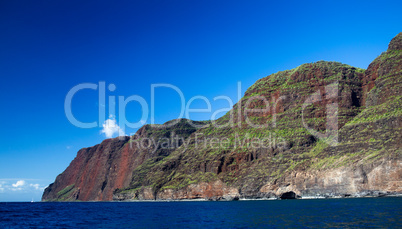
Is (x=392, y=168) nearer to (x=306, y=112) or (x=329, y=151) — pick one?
(x=329, y=151)

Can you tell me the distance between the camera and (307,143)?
13875cm

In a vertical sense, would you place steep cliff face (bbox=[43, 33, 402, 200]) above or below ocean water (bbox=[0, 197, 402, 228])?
above

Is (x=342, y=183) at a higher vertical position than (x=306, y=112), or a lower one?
lower

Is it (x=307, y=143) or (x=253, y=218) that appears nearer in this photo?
(x=253, y=218)

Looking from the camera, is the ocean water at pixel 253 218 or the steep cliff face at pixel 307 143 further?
the steep cliff face at pixel 307 143

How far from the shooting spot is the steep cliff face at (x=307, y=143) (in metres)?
104

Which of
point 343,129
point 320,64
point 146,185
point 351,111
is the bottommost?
point 146,185

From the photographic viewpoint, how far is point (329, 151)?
122188 mm

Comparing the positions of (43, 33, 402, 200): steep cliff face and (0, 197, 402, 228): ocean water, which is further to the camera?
(43, 33, 402, 200): steep cliff face

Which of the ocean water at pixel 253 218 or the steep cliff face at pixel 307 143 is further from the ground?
the steep cliff face at pixel 307 143

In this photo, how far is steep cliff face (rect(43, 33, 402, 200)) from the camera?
104 metres

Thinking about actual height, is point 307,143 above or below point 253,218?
above

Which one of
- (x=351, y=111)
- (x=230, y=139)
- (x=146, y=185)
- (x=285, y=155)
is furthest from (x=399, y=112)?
(x=146, y=185)

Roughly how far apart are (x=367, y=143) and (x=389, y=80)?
3545 cm
